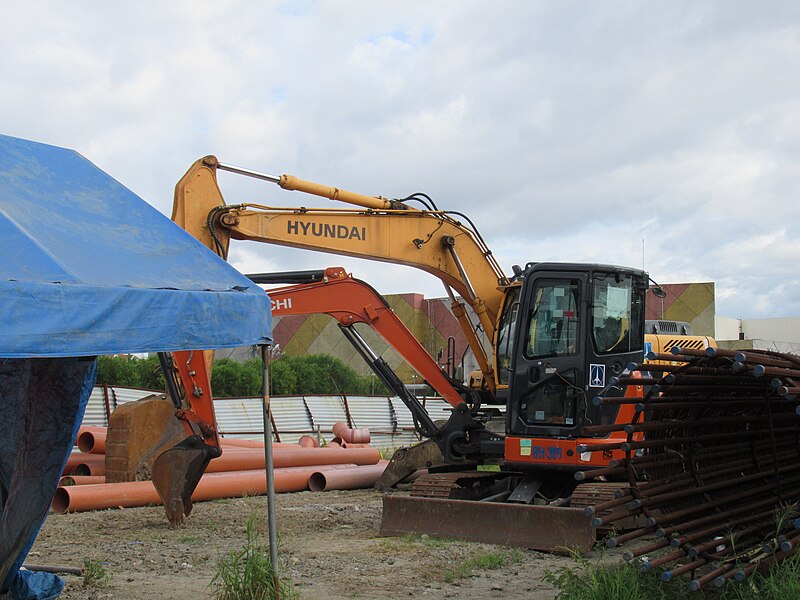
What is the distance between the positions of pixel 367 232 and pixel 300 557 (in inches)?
192

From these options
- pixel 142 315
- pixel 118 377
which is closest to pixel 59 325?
pixel 142 315

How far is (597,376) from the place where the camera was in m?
10.0

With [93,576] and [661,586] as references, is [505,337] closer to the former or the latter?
[661,586]

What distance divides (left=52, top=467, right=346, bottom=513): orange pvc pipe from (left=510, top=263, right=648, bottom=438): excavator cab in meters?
4.67

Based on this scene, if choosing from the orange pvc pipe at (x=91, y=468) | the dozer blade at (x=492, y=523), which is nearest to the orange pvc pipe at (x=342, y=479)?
the orange pvc pipe at (x=91, y=468)

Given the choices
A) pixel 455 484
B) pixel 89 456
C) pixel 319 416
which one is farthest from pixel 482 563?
pixel 319 416

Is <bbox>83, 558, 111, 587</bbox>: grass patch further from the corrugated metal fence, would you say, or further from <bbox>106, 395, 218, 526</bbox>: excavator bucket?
the corrugated metal fence

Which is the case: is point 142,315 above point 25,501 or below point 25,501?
above

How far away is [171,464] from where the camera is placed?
10297mm

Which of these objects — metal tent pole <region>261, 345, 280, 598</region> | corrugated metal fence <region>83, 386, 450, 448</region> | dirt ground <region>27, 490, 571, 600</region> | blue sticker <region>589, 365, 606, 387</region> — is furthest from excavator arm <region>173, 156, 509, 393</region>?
corrugated metal fence <region>83, 386, 450, 448</region>

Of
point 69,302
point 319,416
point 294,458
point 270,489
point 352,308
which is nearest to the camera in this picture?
point 69,302

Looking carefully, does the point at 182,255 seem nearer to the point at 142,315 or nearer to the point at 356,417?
the point at 142,315

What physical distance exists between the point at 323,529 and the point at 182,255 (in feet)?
17.2

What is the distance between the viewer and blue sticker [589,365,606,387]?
32.9ft
